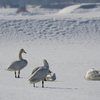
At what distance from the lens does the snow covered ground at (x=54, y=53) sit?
987 cm

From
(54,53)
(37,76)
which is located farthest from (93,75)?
(54,53)

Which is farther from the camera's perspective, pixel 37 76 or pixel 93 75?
pixel 93 75

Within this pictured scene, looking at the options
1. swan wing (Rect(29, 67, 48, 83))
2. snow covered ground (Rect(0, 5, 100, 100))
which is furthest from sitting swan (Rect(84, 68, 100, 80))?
swan wing (Rect(29, 67, 48, 83))

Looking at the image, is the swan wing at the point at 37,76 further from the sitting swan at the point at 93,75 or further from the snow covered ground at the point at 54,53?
the sitting swan at the point at 93,75

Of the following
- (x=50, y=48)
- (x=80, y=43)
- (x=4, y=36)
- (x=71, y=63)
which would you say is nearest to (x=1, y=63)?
(x=71, y=63)

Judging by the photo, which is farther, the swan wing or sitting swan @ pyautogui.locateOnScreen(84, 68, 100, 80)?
sitting swan @ pyautogui.locateOnScreen(84, 68, 100, 80)

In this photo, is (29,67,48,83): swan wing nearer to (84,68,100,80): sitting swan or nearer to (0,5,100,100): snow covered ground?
(0,5,100,100): snow covered ground

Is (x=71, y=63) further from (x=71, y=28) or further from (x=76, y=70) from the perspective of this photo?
(x=71, y=28)

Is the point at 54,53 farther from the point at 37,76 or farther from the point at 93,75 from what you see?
the point at 37,76

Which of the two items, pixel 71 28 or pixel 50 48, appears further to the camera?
pixel 71 28

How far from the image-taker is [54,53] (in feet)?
72.7

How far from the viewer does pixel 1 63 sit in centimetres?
1794

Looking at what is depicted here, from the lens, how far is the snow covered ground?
9.87m

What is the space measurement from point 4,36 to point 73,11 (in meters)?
19.6
